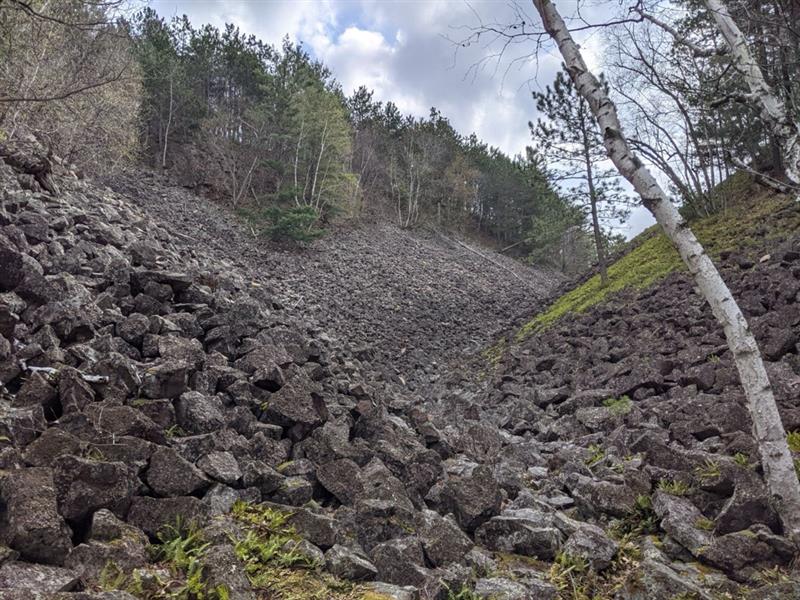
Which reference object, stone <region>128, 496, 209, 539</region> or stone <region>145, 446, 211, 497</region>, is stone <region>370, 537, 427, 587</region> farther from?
stone <region>145, 446, 211, 497</region>

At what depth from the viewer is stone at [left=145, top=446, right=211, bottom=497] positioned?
301 centimetres

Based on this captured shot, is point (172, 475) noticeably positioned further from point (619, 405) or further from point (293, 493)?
point (619, 405)

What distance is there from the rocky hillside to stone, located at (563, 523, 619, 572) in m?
0.01

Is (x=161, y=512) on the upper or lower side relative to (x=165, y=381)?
lower

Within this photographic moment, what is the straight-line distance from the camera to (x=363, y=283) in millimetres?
22391

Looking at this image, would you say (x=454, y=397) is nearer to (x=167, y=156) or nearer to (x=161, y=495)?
(x=161, y=495)

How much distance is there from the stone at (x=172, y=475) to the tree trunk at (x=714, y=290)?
380 cm

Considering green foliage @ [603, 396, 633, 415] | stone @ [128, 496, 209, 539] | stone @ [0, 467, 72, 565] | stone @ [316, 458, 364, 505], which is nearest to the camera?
stone @ [0, 467, 72, 565]

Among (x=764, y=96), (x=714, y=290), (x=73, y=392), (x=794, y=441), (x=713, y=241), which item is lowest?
(x=73, y=392)

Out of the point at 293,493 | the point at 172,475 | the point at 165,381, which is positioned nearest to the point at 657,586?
the point at 293,493

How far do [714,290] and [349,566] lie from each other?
10.8ft

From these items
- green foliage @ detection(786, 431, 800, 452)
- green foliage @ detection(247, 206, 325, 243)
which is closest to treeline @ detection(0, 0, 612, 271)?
green foliage @ detection(247, 206, 325, 243)

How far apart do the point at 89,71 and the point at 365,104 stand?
3709 cm

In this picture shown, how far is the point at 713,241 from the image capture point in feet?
45.2
